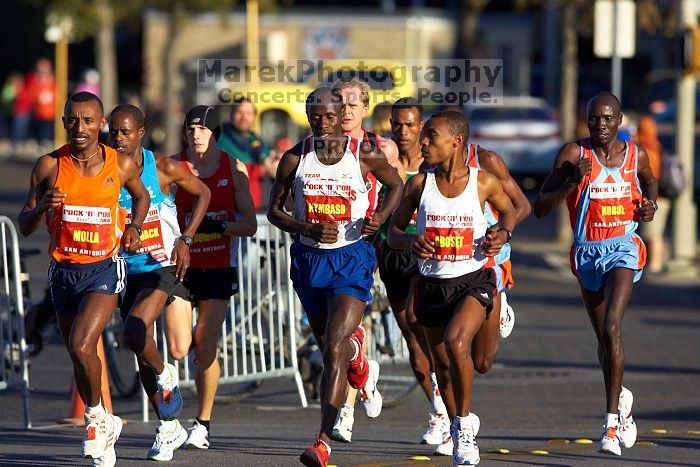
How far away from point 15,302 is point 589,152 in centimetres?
399

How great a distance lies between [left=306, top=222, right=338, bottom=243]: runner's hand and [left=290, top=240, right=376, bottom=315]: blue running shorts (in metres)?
0.15

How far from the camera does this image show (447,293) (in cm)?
830

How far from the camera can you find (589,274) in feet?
29.9

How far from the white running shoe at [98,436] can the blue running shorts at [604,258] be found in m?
2.76

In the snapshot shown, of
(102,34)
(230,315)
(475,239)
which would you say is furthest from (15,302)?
(102,34)

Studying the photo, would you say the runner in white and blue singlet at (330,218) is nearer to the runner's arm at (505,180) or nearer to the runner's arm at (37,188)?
the runner's arm at (505,180)

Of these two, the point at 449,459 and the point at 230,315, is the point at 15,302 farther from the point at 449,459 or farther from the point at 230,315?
the point at 449,459

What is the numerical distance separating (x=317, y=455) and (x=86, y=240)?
1601mm

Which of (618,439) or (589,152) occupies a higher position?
(589,152)

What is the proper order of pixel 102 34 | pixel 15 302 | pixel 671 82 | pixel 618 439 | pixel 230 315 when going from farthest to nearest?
pixel 102 34
pixel 671 82
pixel 230 315
pixel 15 302
pixel 618 439

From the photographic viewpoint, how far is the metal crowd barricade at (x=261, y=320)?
11.3m

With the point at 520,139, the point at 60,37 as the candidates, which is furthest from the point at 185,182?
the point at 60,37

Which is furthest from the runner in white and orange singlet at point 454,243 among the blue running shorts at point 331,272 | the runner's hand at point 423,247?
A: the blue running shorts at point 331,272

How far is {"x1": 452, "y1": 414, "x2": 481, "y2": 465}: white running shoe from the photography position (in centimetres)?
801
